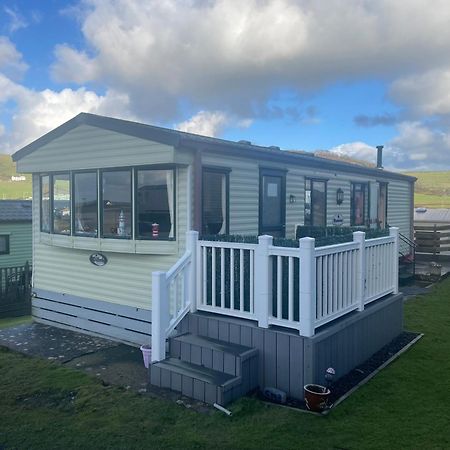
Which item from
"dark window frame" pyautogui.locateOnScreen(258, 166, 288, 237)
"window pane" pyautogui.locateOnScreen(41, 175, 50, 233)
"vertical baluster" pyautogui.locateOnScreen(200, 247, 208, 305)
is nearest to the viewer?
"vertical baluster" pyautogui.locateOnScreen(200, 247, 208, 305)

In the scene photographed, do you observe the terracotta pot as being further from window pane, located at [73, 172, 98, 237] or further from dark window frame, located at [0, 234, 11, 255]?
dark window frame, located at [0, 234, 11, 255]

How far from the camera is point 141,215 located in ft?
21.5

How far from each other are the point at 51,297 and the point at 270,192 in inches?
182

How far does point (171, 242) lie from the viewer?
6.36m

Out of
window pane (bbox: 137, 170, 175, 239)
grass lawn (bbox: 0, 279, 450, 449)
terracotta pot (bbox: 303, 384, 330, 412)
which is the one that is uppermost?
window pane (bbox: 137, 170, 175, 239)

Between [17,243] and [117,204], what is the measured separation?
12188 millimetres

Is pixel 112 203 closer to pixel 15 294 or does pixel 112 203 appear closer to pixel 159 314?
pixel 159 314

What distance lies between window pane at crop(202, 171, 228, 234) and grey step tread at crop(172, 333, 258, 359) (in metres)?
1.81

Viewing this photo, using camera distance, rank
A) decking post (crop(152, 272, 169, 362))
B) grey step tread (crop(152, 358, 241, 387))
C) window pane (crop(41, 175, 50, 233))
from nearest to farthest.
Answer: grey step tread (crop(152, 358, 241, 387)), decking post (crop(152, 272, 169, 362)), window pane (crop(41, 175, 50, 233))

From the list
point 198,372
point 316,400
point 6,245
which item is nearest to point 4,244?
point 6,245

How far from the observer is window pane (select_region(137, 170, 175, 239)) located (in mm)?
6383

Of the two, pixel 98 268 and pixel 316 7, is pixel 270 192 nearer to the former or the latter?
pixel 98 268

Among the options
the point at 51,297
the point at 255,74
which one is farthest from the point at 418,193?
the point at 51,297

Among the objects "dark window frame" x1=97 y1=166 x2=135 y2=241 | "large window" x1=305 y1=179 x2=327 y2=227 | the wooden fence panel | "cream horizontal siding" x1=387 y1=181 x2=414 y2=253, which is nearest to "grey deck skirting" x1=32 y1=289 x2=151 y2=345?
"dark window frame" x1=97 y1=166 x2=135 y2=241
